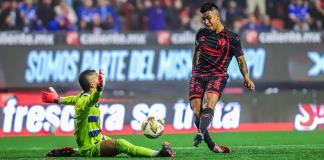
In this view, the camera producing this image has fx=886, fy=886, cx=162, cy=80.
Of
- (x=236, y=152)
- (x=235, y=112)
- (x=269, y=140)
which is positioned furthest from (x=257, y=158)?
(x=235, y=112)

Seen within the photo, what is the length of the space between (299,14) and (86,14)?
18.2 feet

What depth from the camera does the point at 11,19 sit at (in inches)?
839

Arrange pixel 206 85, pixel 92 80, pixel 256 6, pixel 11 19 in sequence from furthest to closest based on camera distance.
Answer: pixel 256 6 → pixel 11 19 → pixel 206 85 → pixel 92 80

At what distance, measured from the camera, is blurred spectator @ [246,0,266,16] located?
22.9m

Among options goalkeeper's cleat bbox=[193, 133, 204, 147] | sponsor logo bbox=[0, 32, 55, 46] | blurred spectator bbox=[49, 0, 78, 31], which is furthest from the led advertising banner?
goalkeeper's cleat bbox=[193, 133, 204, 147]

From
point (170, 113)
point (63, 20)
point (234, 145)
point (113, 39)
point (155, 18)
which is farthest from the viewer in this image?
point (155, 18)

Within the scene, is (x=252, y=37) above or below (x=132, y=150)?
above

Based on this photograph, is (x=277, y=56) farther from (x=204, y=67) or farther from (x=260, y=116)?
(x=204, y=67)

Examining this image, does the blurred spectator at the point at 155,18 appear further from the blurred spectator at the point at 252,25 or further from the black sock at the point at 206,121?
the black sock at the point at 206,121

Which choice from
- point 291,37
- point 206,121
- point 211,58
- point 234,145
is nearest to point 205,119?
point 206,121

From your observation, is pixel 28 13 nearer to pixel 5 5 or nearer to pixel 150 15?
pixel 5 5

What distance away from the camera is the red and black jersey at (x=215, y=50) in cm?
1252

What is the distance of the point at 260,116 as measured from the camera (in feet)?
63.9

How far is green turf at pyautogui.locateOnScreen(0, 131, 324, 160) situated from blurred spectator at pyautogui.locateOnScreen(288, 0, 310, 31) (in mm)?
5064
